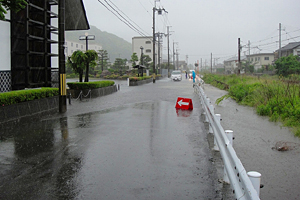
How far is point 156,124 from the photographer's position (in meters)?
10.2

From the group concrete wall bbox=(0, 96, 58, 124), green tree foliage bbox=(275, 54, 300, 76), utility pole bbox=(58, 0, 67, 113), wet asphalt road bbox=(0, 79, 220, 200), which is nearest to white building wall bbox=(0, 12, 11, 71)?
concrete wall bbox=(0, 96, 58, 124)

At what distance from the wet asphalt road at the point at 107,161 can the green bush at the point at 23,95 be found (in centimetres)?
97

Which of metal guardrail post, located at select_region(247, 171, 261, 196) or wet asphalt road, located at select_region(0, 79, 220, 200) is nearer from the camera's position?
metal guardrail post, located at select_region(247, 171, 261, 196)

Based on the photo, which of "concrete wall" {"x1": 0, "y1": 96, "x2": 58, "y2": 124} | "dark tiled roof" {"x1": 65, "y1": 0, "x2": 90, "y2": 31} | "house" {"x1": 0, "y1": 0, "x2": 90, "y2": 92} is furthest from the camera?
"dark tiled roof" {"x1": 65, "y1": 0, "x2": 90, "y2": 31}

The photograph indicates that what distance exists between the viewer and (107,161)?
6.01 meters

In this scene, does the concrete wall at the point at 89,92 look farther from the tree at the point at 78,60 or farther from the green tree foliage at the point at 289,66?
the green tree foliage at the point at 289,66

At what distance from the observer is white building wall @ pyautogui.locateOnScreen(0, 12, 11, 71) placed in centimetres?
1616

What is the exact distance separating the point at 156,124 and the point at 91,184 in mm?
5607

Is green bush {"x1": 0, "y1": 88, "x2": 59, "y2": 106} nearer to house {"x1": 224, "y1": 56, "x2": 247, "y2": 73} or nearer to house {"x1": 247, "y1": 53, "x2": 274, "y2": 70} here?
house {"x1": 247, "y1": 53, "x2": 274, "y2": 70}

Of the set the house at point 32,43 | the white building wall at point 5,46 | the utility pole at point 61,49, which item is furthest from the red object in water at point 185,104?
the white building wall at point 5,46

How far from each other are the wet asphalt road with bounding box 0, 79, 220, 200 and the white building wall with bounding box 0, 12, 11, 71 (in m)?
7.56

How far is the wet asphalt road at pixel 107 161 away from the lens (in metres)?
4.52

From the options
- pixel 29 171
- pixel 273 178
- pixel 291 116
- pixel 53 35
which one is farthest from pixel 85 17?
pixel 273 178

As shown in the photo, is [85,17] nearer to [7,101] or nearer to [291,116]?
[7,101]
